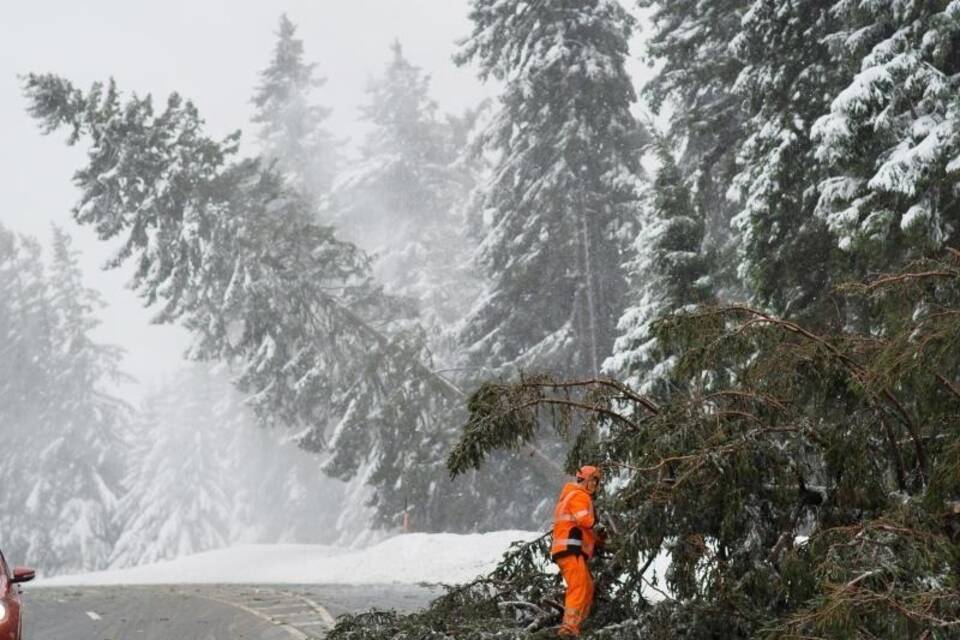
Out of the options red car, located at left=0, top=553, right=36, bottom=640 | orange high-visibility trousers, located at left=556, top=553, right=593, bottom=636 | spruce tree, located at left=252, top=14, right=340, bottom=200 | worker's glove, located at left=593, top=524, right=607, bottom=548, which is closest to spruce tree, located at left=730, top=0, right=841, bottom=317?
worker's glove, located at left=593, top=524, right=607, bottom=548

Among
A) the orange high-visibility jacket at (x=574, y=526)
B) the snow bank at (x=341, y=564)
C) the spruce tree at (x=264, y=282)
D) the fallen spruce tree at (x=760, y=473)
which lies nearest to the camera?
the fallen spruce tree at (x=760, y=473)

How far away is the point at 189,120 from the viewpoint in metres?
27.2

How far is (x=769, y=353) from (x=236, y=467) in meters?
43.0

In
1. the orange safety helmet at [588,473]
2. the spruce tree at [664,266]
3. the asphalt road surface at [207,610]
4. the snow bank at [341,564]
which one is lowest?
the asphalt road surface at [207,610]

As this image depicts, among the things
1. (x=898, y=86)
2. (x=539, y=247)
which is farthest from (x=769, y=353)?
(x=539, y=247)

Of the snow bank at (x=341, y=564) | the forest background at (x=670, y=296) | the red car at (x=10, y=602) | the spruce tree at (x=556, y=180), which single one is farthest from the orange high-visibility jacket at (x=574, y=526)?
the spruce tree at (x=556, y=180)

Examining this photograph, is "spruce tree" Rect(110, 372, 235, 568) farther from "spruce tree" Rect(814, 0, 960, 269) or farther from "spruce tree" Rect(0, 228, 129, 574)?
"spruce tree" Rect(814, 0, 960, 269)

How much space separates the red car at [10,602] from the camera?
8.38 m

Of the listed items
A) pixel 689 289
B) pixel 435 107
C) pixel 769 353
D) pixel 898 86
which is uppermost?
pixel 435 107

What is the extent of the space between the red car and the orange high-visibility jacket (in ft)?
15.0

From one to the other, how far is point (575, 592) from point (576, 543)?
1.30 ft

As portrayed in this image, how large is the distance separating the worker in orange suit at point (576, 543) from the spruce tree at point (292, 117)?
3897 cm

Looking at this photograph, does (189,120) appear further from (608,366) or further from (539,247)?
(608,366)

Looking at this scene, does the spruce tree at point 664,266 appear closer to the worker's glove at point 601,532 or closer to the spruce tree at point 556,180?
the spruce tree at point 556,180
